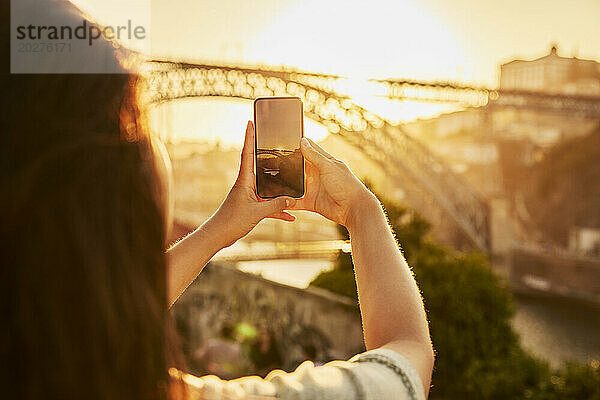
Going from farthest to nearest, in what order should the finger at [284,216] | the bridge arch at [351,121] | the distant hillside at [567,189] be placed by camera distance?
the distant hillside at [567,189], the bridge arch at [351,121], the finger at [284,216]

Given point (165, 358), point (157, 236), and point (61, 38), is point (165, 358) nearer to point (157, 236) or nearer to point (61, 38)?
point (157, 236)

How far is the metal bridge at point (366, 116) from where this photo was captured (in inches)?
562

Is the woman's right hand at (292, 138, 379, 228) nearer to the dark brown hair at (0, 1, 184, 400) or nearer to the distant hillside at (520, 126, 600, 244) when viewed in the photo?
the dark brown hair at (0, 1, 184, 400)

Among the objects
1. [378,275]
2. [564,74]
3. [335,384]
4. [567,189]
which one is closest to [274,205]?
[378,275]

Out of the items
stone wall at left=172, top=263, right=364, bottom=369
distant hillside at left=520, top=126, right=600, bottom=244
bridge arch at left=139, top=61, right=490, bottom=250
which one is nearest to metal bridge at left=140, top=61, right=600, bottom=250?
bridge arch at left=139, top=61, right=490, bottom=250

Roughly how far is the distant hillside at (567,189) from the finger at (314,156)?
1762cm

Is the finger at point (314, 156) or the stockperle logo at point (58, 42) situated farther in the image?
the finger at point (314, 156)

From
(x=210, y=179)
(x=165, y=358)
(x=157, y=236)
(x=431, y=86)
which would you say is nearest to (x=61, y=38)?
(x=157, y=236)

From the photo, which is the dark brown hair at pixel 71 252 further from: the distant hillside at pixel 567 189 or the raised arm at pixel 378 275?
the distant hillside at pixel 567 189

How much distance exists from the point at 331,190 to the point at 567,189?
18.9 meters

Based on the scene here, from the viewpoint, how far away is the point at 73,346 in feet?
1.71

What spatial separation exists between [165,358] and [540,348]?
28.1 feet

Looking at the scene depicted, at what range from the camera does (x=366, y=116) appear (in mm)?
14453

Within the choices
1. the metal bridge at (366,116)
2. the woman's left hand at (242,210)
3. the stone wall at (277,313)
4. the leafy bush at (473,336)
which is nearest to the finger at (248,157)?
the woman's left hand at (242,210)
